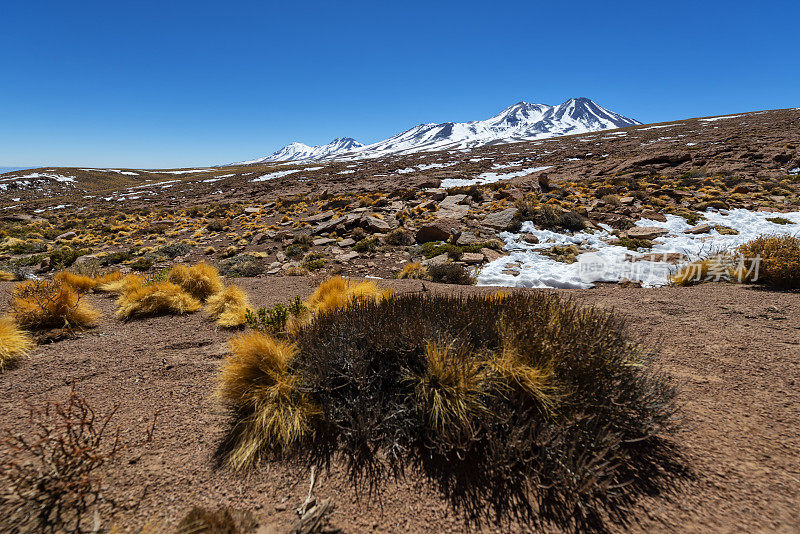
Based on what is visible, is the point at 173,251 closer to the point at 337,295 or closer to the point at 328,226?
the point at 328,226

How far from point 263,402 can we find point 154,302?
4046mm

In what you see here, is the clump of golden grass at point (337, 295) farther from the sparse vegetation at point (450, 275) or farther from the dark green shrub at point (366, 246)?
the dark green shrub at point (366, 246)

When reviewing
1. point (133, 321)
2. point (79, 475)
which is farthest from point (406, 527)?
point (133, 321)

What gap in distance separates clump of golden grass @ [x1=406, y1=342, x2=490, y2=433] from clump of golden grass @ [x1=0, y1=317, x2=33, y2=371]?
4.37m

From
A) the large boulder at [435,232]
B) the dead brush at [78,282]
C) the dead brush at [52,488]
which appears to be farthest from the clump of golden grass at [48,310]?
the large boulder at [435,232]

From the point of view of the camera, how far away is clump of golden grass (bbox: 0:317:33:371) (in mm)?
3336

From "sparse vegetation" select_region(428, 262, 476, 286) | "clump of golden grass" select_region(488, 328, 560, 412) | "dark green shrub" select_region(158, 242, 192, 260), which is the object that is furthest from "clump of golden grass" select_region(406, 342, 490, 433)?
"dark green shrub" select_region(158, 242, 192, 260)

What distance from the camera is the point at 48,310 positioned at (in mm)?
4328

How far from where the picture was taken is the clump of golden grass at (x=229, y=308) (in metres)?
4.72

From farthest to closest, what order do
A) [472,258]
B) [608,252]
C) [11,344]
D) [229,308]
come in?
[608,252] → [472,258] → [229,308] → [11,344]

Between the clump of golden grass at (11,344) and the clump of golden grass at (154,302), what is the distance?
1.29 metres

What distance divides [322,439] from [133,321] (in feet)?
14.7

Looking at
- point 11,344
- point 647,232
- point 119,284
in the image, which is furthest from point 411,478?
point 647,232

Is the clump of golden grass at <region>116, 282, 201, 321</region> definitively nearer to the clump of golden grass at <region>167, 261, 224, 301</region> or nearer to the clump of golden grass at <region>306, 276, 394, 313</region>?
the clump of golden grass at <region>167, 261, 224, 301</region>
